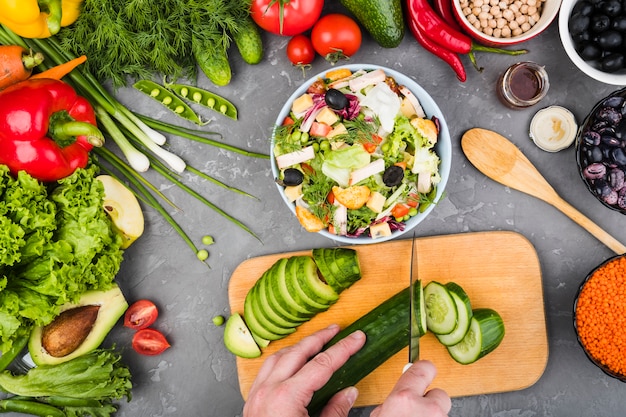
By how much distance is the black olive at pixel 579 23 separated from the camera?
62.9 inches

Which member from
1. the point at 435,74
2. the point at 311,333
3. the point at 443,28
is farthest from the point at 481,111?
the point at 311,333

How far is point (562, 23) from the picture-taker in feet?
5.32

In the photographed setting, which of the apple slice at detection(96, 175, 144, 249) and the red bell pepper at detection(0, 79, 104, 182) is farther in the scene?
the apple slice at detection(96, 175, 144, 249)

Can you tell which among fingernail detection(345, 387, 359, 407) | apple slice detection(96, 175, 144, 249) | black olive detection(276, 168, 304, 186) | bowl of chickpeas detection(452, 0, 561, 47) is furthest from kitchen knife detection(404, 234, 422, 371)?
apple slice detection(96, 175, 144, 249)

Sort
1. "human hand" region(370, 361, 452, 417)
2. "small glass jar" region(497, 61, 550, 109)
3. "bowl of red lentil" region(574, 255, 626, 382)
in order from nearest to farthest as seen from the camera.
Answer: "human hand" region(370, 361, 452, 417) < "bowl of red lentil" region(574, 255, 626, 382) < "small glass jar" region(497, 61, 550, 109)

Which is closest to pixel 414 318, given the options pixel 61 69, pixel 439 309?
pixel 439 309

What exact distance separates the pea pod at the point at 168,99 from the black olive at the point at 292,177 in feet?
1.54

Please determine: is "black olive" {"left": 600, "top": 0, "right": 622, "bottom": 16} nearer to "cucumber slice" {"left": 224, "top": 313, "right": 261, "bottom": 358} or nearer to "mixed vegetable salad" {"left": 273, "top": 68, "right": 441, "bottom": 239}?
"mixed vegetable salad" {"left": 273, "top": 68, "right": 441, "bottom": 239}

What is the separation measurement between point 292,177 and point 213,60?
0.52m

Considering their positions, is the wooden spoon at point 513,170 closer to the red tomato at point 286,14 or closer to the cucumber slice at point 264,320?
the red tomato at point 286,14

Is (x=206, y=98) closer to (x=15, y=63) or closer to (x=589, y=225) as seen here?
(x=15, y=63)

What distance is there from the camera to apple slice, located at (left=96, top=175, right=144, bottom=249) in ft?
5.88

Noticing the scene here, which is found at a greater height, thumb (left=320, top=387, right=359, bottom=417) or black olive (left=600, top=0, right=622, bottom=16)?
black olive (left=600, top=0, right=622, bottom=16)

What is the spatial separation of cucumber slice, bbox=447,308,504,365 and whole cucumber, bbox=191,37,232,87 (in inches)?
44.8
